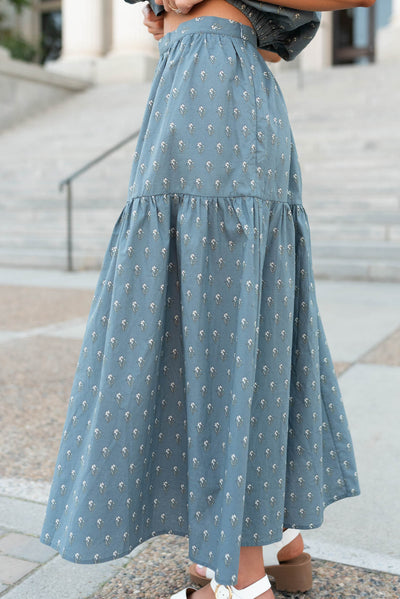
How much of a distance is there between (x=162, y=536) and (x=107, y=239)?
7246 mm

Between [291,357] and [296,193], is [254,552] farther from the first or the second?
[296,193]

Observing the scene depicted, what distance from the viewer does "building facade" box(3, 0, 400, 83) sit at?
18328 millimetres

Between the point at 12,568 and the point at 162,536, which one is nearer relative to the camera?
the point at 12,568

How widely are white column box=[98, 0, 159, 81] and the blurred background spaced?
5cm

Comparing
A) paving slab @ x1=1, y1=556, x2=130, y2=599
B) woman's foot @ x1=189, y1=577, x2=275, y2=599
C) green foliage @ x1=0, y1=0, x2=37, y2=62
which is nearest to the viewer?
woman's foot @ x1=189, y1=577, x2=275, y2=599

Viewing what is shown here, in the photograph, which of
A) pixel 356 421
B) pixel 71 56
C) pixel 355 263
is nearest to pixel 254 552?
pixel 356 421

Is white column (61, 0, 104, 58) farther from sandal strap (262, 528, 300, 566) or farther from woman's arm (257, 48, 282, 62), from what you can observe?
sandal strap (262, 528, 300, 566)

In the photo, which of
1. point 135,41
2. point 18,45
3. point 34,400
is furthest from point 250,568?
point 18,45

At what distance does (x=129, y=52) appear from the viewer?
18625 millimetres

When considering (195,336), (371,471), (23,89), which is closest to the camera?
(195,336)

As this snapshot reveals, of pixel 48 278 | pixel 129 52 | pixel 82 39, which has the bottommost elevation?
pixel 48 278

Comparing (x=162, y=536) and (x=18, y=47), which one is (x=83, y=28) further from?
(x=162, y=536)

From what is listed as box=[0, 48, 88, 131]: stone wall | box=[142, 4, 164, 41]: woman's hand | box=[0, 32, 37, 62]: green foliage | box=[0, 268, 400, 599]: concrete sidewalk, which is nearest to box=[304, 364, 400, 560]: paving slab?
box=[0, 268, 400, 599]: concrete sidewalk

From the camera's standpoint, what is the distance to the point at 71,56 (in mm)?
19625
